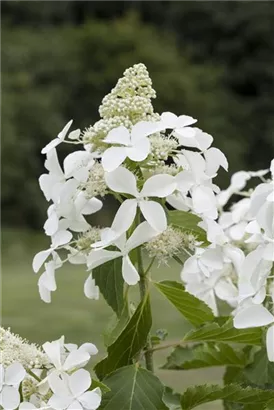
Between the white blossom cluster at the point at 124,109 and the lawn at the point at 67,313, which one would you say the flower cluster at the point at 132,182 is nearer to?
the white blossom cluster at the point at 124,109

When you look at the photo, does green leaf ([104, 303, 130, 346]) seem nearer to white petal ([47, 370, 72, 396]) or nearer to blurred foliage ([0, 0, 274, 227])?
white petal ([47, 370, 72, 396])

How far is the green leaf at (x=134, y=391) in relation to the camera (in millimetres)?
532

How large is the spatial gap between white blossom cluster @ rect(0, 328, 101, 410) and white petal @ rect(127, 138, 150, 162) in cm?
11

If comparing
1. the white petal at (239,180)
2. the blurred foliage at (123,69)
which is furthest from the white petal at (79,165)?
the blurred foliage at (123,69)

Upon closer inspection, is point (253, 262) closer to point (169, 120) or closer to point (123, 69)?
point (169, 120)

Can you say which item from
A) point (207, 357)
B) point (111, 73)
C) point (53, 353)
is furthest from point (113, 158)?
point (111, 73)

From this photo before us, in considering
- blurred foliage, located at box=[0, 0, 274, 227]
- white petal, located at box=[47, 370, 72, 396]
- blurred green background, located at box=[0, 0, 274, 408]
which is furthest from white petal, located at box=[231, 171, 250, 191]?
blurred foliage, located at box=[0, 0, 274, 227]

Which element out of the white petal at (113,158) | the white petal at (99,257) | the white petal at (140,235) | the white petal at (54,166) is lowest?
the white petal at (99,257)

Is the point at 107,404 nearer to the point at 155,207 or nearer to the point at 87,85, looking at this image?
the point at 155,207

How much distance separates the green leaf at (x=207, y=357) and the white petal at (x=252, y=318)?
0.60 feet

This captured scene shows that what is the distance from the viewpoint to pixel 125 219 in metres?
0.51

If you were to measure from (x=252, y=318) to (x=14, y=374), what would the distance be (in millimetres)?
124

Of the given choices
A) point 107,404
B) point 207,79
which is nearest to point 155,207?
point 107,404

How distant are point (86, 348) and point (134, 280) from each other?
59 mm
